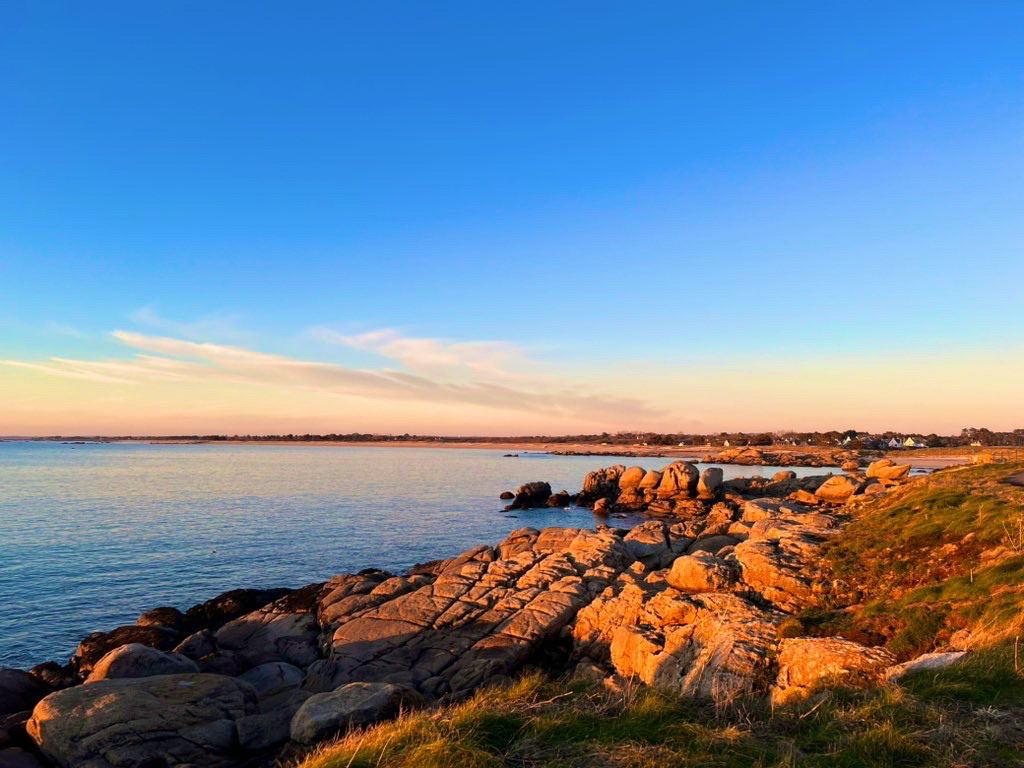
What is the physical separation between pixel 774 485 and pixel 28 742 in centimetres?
6238

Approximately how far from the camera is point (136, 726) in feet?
39.4

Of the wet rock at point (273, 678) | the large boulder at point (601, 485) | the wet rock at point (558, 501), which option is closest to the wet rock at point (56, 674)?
the wet rock at point (273, 678)

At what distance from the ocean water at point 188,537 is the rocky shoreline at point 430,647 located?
4.24m

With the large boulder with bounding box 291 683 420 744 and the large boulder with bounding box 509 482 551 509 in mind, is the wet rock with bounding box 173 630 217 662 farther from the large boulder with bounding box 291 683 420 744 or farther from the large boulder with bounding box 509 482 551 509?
the large boulder with bounding box 509 482 551 509

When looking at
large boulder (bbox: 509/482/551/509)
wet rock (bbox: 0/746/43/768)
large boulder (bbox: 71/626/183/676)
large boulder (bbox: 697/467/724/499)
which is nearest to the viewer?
wet rock (bbox: 0/746/43/768)

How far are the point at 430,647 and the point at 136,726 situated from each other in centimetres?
890

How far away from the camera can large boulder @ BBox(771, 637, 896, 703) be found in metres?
9.84

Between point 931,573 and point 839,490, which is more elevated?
point 931,573

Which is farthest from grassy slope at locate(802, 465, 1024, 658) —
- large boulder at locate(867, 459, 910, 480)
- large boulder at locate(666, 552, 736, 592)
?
large boulder at locate(867, 459, 910, 480)

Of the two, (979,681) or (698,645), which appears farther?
(698,645)

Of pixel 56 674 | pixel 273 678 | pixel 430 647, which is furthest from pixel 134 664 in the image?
pixel 430 647

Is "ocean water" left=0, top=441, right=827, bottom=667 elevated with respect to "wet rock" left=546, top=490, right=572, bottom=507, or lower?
elevated

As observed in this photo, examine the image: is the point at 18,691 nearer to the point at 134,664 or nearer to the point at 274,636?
the point at 134,664

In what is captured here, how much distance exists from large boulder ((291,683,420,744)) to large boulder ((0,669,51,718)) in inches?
403
